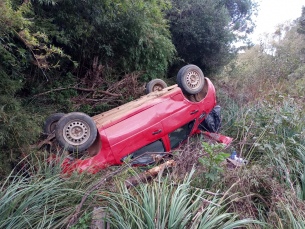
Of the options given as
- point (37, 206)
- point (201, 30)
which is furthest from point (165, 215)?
point (201, 30)

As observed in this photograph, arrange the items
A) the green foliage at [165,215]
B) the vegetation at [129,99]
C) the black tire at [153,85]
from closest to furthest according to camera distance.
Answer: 1. the green foliage at [165,215]
2. the vegetation at [129,99]
3. the black tire at [153,85]

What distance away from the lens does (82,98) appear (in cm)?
552

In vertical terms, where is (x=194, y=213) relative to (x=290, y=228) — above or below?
above

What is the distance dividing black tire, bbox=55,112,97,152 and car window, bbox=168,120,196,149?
1.49 m

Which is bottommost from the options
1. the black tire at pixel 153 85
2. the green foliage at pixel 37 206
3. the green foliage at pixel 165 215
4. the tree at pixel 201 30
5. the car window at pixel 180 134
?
the car window at pixel 180 134

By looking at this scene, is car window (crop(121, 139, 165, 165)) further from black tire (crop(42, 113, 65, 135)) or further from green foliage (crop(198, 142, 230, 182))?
black tire (crop(42, 113, 65, 135))

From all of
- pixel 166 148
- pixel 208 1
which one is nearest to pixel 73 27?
pixel 166 148

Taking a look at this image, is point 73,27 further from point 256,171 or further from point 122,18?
point 256,171

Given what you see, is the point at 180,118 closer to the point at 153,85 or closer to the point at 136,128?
the point at 136,128

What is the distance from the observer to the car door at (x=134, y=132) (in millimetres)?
3270

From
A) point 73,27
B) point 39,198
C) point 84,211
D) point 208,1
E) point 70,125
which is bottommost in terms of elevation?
point 84,211

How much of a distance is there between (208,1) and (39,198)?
962 cm

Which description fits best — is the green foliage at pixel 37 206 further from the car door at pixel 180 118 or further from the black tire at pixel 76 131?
the car door at pixel 180 118

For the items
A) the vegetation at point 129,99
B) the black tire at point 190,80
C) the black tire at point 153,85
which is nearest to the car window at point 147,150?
the vegetation at point 129,99
